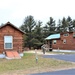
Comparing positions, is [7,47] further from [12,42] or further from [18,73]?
[18,73]

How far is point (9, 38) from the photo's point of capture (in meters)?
25.7

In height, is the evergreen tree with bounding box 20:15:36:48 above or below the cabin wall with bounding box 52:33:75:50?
above

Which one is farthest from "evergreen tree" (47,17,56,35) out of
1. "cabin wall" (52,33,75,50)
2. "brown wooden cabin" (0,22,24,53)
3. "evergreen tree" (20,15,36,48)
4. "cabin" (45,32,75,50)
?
"brown wooden cabin" (0,22,24,53)

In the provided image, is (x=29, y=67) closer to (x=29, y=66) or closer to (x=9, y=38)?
(x=29, y=66)

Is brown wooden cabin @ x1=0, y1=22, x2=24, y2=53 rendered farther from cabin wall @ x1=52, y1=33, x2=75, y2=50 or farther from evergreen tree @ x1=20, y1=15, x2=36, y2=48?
evergreen tree @ x1=20, y1=15, x2=36, y2=48

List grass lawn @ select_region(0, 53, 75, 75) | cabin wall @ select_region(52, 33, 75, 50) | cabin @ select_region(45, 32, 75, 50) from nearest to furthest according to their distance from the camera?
grass lawn @ select_region(0, 53, 75, 75) < cabin wall @ select_region(52, 33, 75, 50) < cabin @ select_region(45, 32, 75, 50)

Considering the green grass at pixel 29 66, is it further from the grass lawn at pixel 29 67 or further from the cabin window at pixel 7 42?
the cabin window at pixel 7 42

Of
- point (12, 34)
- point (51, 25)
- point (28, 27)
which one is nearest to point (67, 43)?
point (12, 34)

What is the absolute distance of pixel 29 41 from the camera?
64.1 m

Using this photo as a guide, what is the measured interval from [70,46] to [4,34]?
72.5 ft

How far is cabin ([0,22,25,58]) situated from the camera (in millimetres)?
25375

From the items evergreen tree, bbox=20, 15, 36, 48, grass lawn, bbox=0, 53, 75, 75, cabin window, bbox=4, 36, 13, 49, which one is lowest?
grass lawn, bbox=0, 53, 75, 75

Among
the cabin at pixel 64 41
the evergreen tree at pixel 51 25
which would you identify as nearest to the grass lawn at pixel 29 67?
the cabin at pixel 64 41

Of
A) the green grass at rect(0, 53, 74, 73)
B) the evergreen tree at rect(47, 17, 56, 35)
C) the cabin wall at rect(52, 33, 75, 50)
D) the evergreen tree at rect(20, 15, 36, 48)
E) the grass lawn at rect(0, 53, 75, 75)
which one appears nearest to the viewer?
the grass lawn at rect(0, 53, 75, 75)
